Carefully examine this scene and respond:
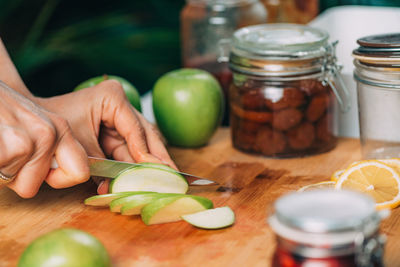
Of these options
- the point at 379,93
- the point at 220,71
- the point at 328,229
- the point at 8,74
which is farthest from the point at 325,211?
the point at 220,71

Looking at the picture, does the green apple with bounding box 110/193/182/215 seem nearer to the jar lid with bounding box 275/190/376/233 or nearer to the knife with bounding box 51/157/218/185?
the knife with bounding box 51/157/218/185

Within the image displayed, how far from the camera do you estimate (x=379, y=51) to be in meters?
1.21

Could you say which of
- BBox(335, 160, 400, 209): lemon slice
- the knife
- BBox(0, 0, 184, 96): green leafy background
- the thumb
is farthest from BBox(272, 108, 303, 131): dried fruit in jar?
BBox(0, 0, 184, 96): green leafy background

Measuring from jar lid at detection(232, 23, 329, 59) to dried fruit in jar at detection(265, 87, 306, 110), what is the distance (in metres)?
0.08

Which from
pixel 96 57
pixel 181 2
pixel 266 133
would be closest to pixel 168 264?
pixel 266 133

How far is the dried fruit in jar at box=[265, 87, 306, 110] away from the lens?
1375mm

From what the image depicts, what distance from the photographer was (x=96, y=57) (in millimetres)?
2709

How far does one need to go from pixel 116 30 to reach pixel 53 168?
1707mm

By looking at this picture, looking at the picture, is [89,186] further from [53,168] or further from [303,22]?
[303,22]

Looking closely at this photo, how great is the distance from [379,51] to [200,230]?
0.52 m

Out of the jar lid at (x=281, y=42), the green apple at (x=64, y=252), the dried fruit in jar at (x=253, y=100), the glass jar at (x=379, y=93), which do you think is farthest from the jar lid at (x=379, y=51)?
the green apple at (x=64, y=252)

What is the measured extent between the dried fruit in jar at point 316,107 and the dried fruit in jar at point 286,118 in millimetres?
26

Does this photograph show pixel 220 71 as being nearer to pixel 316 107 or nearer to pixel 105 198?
pixel 316 107

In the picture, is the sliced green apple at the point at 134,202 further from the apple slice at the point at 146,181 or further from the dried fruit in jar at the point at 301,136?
the dried fruit in jar at the point at 301,136
